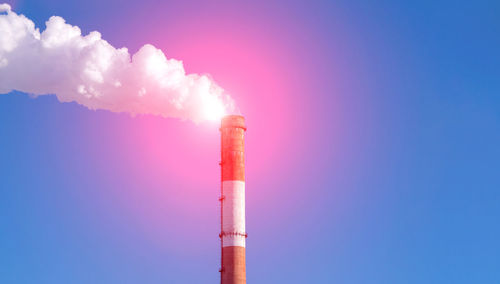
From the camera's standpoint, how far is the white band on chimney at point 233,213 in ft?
169

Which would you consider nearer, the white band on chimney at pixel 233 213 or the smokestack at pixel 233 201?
the smokestack at pixel 233 201

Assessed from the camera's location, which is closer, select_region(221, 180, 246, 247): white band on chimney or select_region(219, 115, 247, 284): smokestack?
select_region(219, 115, 247, 284): smokestack

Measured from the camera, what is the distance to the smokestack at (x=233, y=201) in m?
50.8

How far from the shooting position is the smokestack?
5081cm

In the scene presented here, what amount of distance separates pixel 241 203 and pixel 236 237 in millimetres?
2783

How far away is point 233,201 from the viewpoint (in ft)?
171

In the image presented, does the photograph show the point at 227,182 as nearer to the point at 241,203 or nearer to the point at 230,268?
the point at 241,203

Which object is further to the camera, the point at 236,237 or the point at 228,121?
the point at 228,121

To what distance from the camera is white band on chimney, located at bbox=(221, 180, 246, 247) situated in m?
51.4

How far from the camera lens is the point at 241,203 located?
52375 millimetres

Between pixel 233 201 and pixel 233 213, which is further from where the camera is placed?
pixel 233 201

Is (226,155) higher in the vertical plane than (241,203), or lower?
higher

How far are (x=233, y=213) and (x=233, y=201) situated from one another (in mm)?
958

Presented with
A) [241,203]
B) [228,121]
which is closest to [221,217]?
[241,203]
